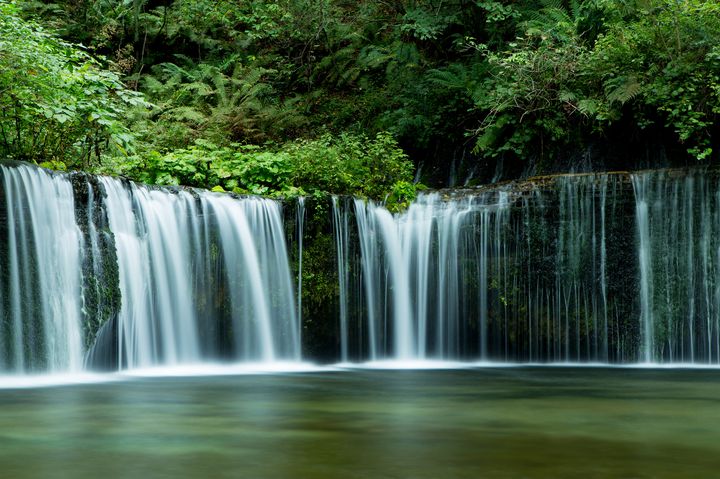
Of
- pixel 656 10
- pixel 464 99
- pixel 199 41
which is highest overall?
pixel 199 41

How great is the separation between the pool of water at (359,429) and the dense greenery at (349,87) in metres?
5.15

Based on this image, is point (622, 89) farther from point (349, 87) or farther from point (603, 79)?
point (349, 87)

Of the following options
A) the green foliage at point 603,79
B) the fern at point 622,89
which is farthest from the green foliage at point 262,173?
the fern at point 622,89

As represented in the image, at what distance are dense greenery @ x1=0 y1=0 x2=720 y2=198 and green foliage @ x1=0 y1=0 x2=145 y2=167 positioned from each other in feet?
0.11

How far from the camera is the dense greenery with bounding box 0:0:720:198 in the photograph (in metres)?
12.4

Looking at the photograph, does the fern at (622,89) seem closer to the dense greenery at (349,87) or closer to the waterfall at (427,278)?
the dense greenery at (349,87)

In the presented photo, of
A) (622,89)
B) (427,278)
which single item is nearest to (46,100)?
(427,278)

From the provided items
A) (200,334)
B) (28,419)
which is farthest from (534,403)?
(200,334)

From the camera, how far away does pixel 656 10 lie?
14234 millimetres

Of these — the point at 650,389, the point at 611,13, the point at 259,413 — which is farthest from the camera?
the point at 611,13

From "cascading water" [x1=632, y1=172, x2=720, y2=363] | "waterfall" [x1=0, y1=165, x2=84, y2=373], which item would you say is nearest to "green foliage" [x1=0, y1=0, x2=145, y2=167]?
"waterfall" [x1=0, y1=165, x2=84, y2=373]

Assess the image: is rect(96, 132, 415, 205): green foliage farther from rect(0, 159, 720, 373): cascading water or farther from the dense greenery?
rect(0, 159, 720, 373): cascading water

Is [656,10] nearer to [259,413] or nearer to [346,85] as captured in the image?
[346,85]

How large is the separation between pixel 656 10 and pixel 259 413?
11389 mm
